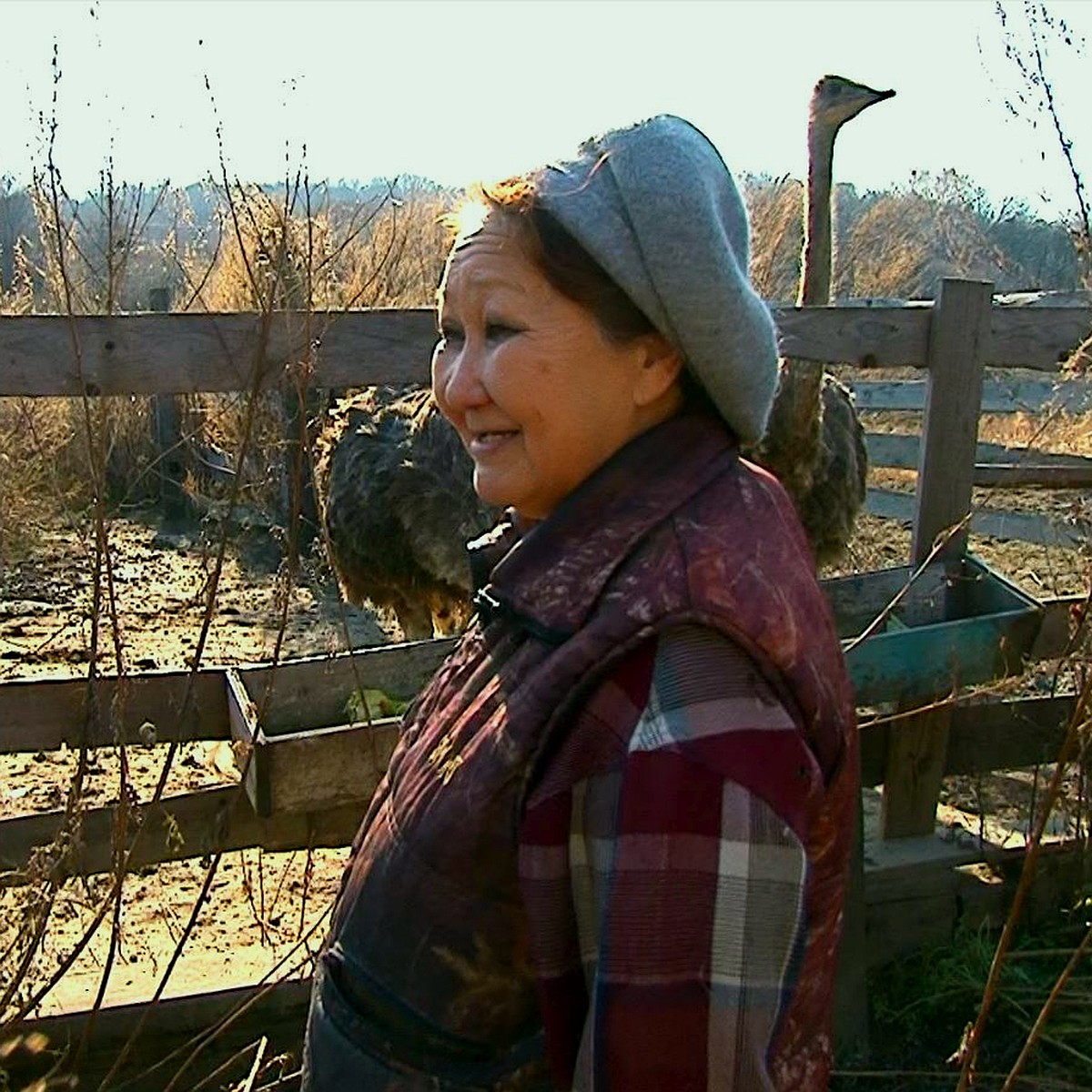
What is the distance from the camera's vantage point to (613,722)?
4.25 ft

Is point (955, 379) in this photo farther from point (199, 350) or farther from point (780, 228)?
point (780, 228)

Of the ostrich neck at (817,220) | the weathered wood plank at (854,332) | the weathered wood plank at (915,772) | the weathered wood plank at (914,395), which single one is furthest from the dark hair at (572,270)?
the weathered wood plank at (914,395)

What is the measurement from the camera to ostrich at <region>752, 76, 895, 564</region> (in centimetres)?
560

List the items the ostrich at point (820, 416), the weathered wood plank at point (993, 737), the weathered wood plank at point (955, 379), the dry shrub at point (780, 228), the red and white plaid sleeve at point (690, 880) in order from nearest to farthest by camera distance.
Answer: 1. the red and white plaid sleeve at point (690, 880)
2. the weathered wood plank at point (955, 379)
3. the weathered wood plank at point (993, 737)
4. the ostrich at point (820, 416)
5. the dry shrub at point (780, 228)

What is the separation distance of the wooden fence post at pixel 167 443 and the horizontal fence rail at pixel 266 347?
7.92 meters

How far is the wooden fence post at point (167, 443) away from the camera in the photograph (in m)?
11.7

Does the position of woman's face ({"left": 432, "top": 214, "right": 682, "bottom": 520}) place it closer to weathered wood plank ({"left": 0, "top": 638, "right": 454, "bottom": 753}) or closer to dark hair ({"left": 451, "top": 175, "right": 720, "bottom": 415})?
dark hair ({"left": 451, "top": 175, "right": 720, "bottom": 415})

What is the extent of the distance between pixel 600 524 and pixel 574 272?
0.81 feet

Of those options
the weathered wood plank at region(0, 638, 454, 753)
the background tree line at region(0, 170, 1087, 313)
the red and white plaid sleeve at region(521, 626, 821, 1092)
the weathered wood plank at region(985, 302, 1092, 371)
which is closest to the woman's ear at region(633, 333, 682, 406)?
the red and white plaid sleeve at region(521, 626, 821, 1092)

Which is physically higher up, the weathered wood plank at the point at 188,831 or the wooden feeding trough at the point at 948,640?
the wooden feeding trough at the point at 948,640

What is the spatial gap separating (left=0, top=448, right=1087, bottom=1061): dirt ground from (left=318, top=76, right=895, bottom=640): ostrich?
1.48 ft

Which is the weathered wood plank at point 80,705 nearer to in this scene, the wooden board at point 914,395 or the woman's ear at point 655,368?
the woman's ear at point 655,368

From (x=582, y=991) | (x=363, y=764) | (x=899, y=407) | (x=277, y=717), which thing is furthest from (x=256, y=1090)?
(x=899, y=407)

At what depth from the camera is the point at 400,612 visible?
7105mm
